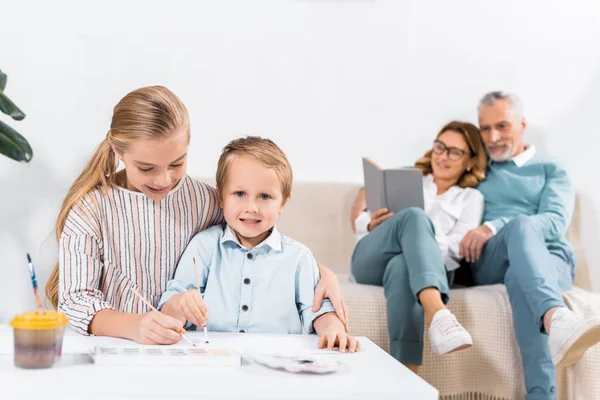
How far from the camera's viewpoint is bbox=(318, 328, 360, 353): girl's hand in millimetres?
1169

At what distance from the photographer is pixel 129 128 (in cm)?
137

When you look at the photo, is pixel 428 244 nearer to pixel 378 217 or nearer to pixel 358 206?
pixel 378 217

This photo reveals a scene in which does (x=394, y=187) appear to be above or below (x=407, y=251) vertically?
above

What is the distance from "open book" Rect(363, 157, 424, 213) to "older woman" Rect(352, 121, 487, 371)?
48 millimetres

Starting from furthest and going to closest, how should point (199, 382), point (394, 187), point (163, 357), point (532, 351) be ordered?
point (394, 187), point (532, 351), point (163, 357), point (199, 382)

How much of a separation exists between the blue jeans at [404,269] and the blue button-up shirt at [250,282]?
31.2 inches

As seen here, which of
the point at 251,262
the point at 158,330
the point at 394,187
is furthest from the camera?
the point at 394,187

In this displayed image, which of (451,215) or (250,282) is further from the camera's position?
(451,215)

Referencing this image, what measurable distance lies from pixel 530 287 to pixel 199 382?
1.54 m

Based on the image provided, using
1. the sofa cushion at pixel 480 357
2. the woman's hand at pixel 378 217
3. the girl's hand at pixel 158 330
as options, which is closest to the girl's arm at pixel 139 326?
the girl's hand at pixel 158 330

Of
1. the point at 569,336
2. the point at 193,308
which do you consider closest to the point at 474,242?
the point at 569,336

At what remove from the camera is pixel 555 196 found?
2697 mm

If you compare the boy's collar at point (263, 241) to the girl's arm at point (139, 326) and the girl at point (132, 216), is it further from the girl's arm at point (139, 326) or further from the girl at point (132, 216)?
the girl's arm at point (139, 326)

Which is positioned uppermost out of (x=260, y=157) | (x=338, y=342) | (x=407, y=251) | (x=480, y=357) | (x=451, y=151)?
(x=451, y=151)
